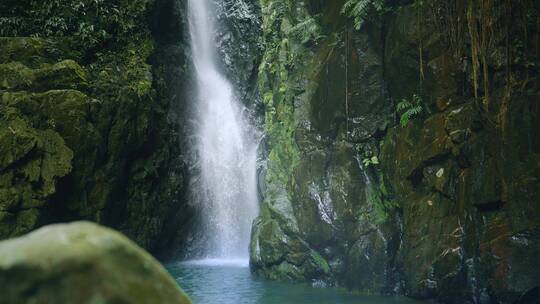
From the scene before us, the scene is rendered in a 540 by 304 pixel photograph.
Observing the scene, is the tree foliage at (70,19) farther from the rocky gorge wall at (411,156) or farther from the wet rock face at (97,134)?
the rocky gorge wall at (411,156)

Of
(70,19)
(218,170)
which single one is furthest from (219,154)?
(70,19)

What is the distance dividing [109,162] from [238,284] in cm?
552

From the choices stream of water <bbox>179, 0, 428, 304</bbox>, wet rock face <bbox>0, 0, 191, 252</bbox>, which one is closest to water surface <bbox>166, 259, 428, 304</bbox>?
stream of water <bbox>179, 0, 428, 304</bbox>

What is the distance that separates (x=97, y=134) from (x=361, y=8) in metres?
7.94

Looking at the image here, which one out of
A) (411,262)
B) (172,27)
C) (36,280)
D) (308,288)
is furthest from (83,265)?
(172,27)

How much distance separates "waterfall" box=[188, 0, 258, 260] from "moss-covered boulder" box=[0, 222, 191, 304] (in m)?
14.6

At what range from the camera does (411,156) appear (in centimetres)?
1002

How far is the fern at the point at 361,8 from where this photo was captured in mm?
10734

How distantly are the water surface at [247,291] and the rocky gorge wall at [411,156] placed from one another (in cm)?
45

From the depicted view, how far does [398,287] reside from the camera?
9.98m

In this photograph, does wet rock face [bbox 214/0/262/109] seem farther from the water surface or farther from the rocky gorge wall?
the water surface

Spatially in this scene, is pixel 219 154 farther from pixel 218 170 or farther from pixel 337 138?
pixel 337 138

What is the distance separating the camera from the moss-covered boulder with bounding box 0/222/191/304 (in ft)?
8.13

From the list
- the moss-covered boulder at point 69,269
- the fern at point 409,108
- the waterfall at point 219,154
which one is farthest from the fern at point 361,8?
the moss-covered boulder at point 69,269
